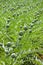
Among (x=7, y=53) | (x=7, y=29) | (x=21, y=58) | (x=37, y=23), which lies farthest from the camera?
(x=37, y=23)

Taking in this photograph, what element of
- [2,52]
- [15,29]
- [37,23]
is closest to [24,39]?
[2,52]

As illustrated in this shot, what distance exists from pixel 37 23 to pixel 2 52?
1282mm

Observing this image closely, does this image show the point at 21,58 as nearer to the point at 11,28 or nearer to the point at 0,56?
the point at 0,56

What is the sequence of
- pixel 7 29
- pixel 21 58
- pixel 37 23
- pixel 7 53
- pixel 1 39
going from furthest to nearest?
pixel 37 23, pixel 7 29, pixel 1 39, pixel 21 58, pixel 7 53

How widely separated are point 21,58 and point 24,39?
20.1 inches

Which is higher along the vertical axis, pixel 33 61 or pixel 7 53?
pixel 7 53

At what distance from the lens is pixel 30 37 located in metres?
3.41

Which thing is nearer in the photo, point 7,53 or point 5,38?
point 7,53

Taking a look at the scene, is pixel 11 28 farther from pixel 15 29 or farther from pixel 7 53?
pixel 7 53

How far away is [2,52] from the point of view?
2.99 meters

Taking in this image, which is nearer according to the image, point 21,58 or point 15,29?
point 21,58

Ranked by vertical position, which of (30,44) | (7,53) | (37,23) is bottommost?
(37,23)

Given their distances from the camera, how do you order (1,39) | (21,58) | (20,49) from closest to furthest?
(21,58)
(20,49)
(1,39)

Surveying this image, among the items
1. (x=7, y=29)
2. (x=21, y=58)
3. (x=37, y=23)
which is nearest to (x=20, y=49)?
(x=21, y=58)
